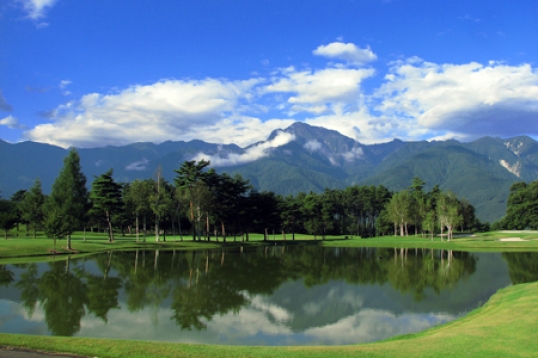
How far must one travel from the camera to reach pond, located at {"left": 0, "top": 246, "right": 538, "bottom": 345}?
19.1 m

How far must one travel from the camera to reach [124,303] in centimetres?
2466

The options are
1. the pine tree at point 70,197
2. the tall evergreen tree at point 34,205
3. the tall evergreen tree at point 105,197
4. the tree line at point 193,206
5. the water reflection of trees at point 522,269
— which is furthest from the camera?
the tall evergreen tree at point 34,205

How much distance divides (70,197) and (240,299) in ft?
136

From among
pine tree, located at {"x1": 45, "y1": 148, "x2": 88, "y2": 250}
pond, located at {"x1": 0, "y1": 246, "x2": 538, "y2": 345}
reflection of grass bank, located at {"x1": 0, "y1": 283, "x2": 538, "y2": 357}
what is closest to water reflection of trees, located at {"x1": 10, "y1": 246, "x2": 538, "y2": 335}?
pond, located at {"x1": 0, "y1": 246, "x2": 538, "y2": 345}

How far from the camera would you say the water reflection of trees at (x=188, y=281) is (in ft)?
75.6

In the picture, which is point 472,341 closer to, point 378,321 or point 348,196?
→ point 378,321

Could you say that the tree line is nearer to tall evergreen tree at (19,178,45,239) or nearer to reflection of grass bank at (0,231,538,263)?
tall evergreen tree at (19,178,45,239)

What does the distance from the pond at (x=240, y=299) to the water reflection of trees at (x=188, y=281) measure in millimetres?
79

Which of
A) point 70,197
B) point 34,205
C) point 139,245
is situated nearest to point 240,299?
point 70,197

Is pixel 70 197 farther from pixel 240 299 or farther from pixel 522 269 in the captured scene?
pixel 522 269

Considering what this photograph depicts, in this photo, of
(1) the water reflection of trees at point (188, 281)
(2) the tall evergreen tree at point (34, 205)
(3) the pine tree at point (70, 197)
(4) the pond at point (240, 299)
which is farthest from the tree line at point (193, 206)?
(4) the pond at point (240, 299)

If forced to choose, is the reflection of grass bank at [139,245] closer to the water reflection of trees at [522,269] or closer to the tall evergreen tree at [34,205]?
the tall evergreen tree at [34,205]

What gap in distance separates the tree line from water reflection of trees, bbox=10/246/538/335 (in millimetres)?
15153

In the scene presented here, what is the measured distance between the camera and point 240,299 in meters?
26.7
